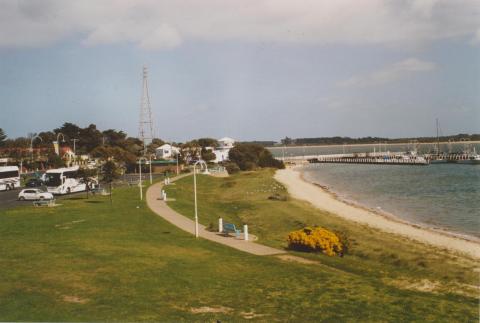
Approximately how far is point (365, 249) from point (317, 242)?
7.33 metres

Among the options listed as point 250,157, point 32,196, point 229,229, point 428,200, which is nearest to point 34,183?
point 32,196

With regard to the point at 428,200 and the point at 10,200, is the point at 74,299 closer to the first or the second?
the point at 10,200

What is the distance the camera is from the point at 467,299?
1655cm

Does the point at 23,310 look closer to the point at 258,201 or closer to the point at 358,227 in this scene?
the point at 358,227

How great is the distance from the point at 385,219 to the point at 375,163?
398 feet

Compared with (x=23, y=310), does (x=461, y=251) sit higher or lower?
lower

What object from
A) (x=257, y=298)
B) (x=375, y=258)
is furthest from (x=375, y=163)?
(x=257, y=298)

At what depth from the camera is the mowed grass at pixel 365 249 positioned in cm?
1914

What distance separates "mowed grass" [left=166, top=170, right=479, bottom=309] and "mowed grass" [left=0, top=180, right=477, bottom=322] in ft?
4.26

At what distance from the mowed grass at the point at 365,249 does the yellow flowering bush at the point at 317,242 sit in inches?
32.3

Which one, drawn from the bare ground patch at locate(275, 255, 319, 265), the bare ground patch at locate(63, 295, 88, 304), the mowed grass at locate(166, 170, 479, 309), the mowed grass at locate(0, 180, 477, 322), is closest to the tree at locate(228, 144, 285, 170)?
the mowed grass at locate(166, 170, 479, 309)

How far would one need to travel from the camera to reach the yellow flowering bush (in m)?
23.0

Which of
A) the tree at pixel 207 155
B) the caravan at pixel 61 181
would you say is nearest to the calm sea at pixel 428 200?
the caravan at pixel 61 181

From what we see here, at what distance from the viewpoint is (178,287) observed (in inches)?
595
